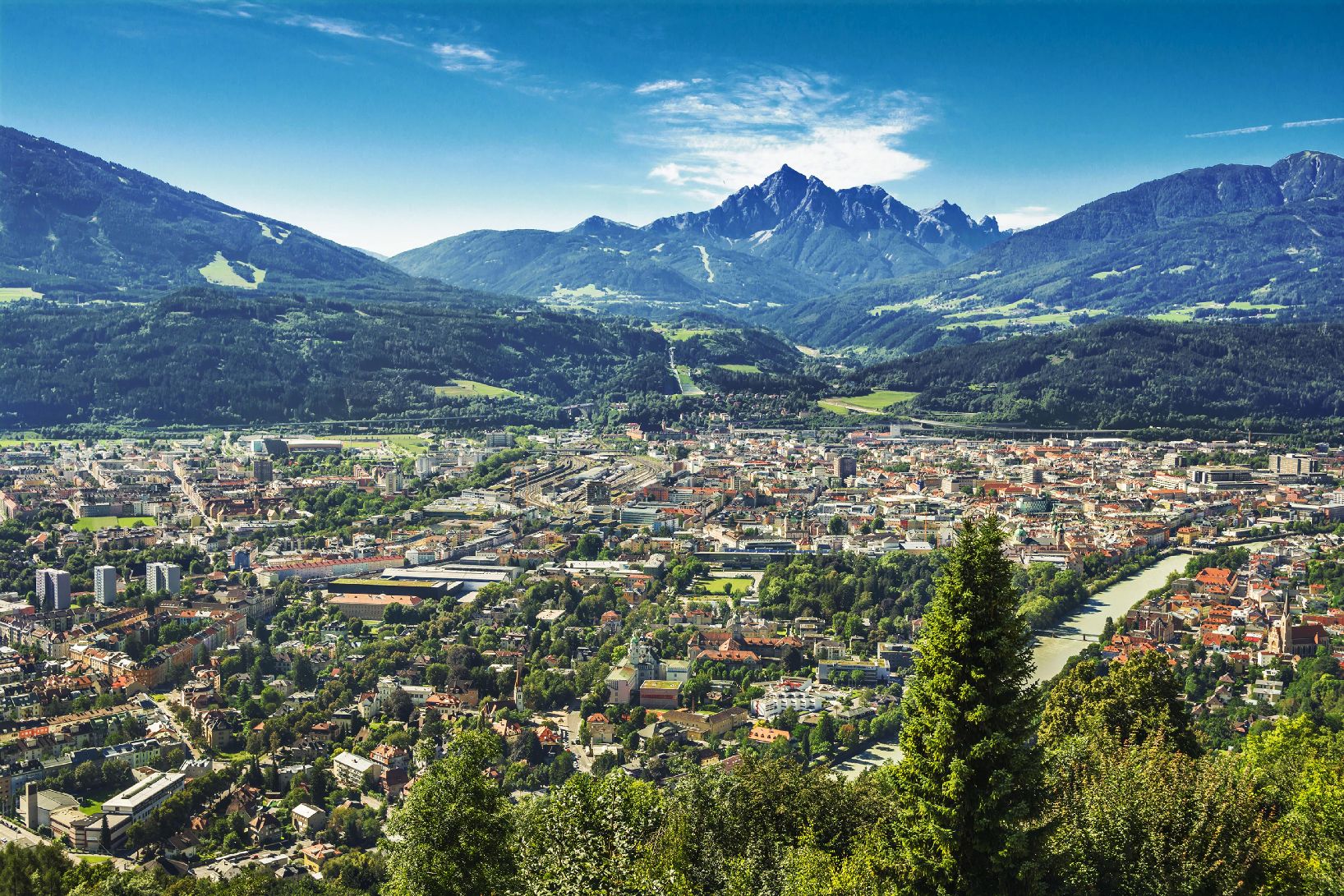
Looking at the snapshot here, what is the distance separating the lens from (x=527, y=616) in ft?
90.1

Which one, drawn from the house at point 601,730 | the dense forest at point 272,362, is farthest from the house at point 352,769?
the dense forest at point 272,362

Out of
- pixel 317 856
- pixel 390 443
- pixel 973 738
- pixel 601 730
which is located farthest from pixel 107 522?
pixel 973 738

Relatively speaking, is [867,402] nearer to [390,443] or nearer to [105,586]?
[390,443]

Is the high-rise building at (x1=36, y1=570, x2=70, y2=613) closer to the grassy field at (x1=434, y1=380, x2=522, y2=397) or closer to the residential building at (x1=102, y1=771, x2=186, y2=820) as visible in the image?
the residential building at (x1=102, y1=771, x2=186, y2=820)

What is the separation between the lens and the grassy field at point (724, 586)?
3072 centimetres

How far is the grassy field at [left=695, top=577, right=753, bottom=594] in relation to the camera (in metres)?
30.7

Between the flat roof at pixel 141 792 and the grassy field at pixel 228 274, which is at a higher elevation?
the grassy field at pixel 228 274

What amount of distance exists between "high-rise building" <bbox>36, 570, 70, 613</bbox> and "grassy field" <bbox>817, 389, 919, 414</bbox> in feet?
172

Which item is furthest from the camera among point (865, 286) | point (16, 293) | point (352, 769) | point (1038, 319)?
point (865, 286)

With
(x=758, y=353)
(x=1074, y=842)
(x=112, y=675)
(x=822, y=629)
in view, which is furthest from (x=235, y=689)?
(x=758, y=353)

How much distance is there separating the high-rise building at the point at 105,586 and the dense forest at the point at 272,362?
133 ft

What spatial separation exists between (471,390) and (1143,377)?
45448 mm

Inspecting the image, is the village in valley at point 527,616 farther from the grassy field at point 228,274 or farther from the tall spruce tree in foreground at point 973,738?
the grassy field at point 228,274

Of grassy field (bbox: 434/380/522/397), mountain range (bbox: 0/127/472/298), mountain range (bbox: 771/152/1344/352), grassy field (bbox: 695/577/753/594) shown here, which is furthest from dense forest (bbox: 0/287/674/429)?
mountain range (bbox: 771/152/1344/352)
